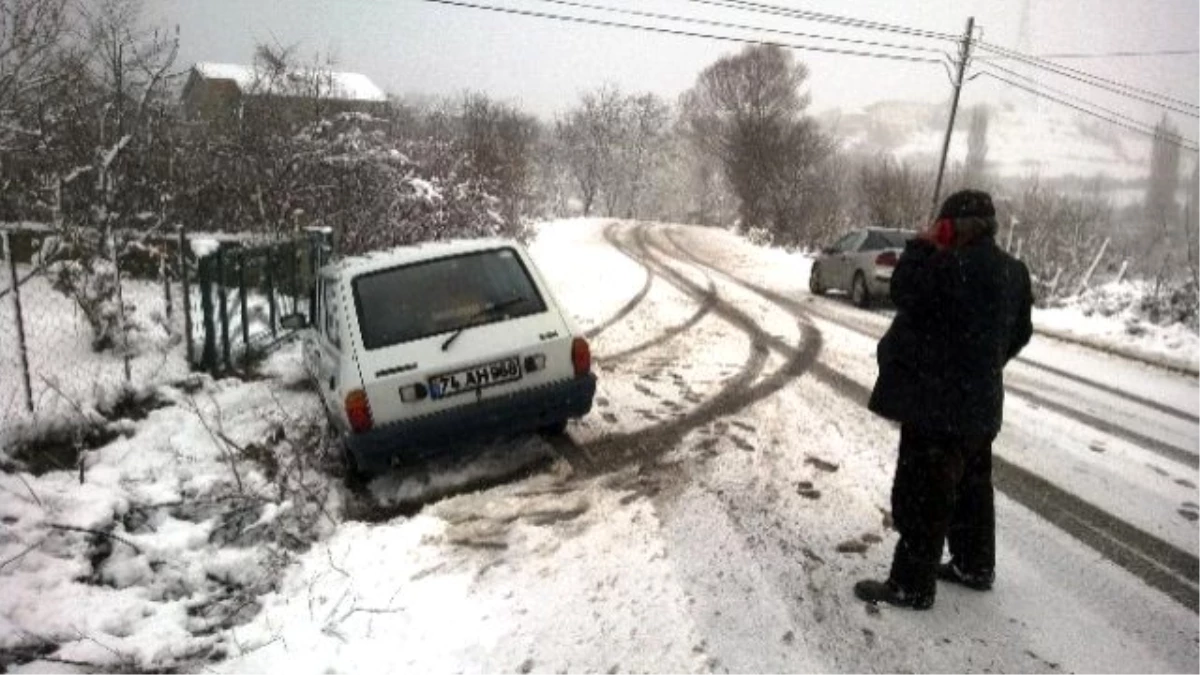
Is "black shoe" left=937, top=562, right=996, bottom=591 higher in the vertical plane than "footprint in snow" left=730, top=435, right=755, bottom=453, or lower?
higher

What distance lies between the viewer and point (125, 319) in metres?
8.03

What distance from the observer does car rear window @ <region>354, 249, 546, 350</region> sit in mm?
5133

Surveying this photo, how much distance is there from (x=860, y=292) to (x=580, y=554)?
432 inches

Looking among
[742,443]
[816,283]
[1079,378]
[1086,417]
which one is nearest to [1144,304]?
[816,283]

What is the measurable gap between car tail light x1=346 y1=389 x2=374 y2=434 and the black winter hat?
3.44m

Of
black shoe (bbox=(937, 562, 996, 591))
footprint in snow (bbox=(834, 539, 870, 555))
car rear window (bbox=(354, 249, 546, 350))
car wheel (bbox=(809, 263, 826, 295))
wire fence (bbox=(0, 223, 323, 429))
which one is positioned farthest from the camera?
car wheel (bbox=(809, 263, 826, 295))

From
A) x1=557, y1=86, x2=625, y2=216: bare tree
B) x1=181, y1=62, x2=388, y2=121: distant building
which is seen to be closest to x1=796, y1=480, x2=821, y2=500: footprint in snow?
x1=181, y1=62, x2=388, y2=121: distant building

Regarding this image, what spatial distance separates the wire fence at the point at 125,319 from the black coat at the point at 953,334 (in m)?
5.38

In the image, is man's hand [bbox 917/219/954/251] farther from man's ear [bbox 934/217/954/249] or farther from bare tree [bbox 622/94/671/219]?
bare tree [bbox 622/94/671/219]

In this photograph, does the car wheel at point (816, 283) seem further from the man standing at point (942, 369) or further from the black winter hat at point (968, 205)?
the black winter hat at point (968, 205)

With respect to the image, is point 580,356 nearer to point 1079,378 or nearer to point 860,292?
point 1079,378

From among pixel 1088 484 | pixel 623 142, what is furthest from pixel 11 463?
pixel 623 142

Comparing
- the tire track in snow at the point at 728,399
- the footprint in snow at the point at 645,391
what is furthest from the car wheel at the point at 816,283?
the footprint in snow at the point at 645,391

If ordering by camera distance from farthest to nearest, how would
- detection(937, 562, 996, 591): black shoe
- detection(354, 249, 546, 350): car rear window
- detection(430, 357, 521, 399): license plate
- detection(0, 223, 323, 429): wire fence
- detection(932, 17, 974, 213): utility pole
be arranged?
1. detection(932, 17, 974, 213): utility pole
2. detection(0, 223, 323, 429): wire fence
3. detection(354, 249, 546, 350): car rear window
4. detection(430, 357, 521, 399): license plate
5. detection(937, 562, 996, 591): black shoe
